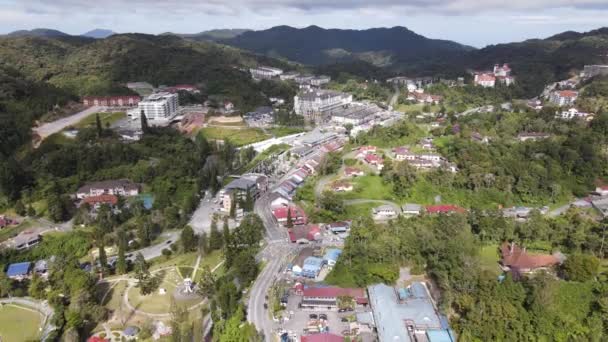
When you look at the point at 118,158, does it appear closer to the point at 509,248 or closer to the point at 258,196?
the point at 258,196

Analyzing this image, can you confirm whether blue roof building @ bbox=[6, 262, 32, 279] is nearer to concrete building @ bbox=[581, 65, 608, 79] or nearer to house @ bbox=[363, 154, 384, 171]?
house @ bbox=[363, 154, 384, 171]

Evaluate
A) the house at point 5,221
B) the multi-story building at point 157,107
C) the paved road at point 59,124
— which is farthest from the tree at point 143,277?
the multi-story building at point 157,107

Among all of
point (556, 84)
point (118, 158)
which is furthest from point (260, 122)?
point (556, 84)

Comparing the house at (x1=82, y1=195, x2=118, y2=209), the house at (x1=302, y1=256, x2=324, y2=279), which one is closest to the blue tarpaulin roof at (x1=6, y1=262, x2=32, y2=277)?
the house at (x1=82, y1=195, x2=118, y2=209)

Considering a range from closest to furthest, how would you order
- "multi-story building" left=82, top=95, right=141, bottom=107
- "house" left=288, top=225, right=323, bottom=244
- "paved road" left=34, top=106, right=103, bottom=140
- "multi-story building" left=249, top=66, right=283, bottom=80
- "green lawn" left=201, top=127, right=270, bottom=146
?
"house" left=288, top=225, right=323, bottom=244 < "paved road" left=34, top=106, right=103, bottom=140 < "green lawn" left=201, top=127, right=270, bottom=146 < "multi-story building" left=82, top=95, right=141, bottom=107 < "multi-story building" left=249, top=66, right=283, bottom=80

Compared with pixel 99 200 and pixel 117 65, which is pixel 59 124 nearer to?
pixel 99 200

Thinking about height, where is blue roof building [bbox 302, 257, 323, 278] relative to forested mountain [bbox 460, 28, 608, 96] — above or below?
below

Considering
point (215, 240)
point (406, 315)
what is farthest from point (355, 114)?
point (406, 315)
